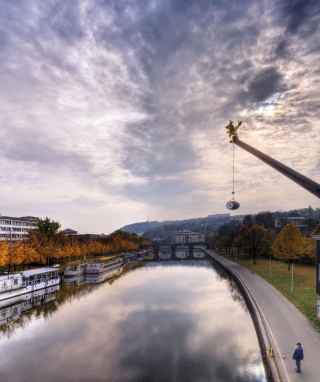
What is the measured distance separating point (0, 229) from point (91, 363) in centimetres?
11008

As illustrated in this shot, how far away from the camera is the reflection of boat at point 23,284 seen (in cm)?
3822

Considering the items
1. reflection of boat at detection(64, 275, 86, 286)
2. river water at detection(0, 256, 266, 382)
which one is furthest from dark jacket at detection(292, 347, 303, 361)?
reflection of boat at detection(64, 275, 86, 286)

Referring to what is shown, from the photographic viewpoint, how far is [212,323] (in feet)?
98.3

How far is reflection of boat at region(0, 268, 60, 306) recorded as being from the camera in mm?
38219

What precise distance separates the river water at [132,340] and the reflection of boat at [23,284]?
411cm

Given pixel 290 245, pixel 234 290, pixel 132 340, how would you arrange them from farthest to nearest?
pixel 290 245 → pixel 234 290 → pixel 132 340

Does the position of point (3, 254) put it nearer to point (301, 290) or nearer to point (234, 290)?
point (234, 290)

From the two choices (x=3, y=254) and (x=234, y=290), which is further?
(x=3, y=254)

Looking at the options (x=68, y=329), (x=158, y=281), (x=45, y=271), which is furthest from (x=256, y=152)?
(x=158, y=281)

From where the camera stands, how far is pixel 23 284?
141 ft

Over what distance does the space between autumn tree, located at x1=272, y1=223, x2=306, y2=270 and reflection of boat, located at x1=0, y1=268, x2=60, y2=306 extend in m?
39.9

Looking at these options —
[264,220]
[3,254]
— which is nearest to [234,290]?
[3,254]

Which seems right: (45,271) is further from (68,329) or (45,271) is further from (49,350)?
(49,350)

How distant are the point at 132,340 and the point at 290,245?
40.7 meters
